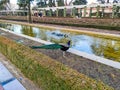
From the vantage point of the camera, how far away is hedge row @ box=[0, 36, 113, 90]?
13.7 ft

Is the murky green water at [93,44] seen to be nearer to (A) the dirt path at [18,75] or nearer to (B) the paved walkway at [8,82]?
(A) the dirt path at [18,75]

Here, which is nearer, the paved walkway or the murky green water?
the paved walkway

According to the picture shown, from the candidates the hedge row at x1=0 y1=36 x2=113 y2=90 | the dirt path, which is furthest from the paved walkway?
the hedge row at x1=0 y1=36 x2=113 y2=90

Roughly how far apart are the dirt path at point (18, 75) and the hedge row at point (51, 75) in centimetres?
14

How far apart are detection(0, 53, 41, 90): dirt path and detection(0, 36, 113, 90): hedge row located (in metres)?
0.14

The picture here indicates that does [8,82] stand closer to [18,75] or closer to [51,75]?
[18,75]

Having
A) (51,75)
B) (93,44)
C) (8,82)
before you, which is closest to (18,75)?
(8,82)

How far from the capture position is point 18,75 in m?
7.04

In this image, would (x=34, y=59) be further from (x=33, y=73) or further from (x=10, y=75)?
(x=10, y=75)

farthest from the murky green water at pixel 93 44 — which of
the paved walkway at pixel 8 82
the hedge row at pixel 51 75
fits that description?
the paved walkway at pixel 8 82

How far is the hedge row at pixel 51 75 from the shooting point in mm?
4168

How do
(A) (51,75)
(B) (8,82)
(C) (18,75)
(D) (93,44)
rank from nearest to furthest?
(A) (51,75), (B) (8,82), (C) (18,75), (D) (93,44)

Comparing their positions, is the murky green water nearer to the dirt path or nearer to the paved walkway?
the dirt path

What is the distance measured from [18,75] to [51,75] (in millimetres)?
2453
